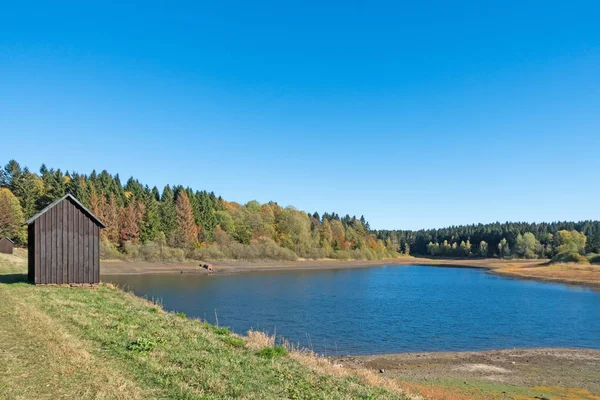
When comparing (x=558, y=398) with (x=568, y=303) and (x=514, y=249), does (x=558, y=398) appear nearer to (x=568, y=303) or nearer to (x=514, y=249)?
(x=568, y=303)

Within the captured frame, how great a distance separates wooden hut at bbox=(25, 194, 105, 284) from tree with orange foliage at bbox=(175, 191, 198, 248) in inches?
2940

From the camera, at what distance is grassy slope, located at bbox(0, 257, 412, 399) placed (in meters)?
8.01

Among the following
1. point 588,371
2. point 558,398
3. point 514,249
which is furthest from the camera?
point 514,249

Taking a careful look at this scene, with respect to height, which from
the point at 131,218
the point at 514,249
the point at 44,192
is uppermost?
the point at 44,192

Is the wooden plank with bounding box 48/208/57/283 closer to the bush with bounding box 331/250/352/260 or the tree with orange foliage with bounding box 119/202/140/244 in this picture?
the tree with orange foliage with bounding box 119/202/140/244

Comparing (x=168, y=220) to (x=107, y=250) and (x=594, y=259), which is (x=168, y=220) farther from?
(x=594, y=259)

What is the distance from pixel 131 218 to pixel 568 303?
266 ft

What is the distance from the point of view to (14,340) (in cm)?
1067

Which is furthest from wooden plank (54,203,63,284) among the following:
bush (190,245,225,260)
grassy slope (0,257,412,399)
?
bush (190,245,225,260)

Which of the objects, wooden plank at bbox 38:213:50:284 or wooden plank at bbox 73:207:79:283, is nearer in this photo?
wooden plank at bbox 38:213:50:284

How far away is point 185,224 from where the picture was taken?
102 meters

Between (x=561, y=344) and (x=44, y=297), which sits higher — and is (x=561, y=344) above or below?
below

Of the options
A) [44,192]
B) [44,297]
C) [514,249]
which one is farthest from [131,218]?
[514,249]

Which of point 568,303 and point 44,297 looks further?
point 568,303
